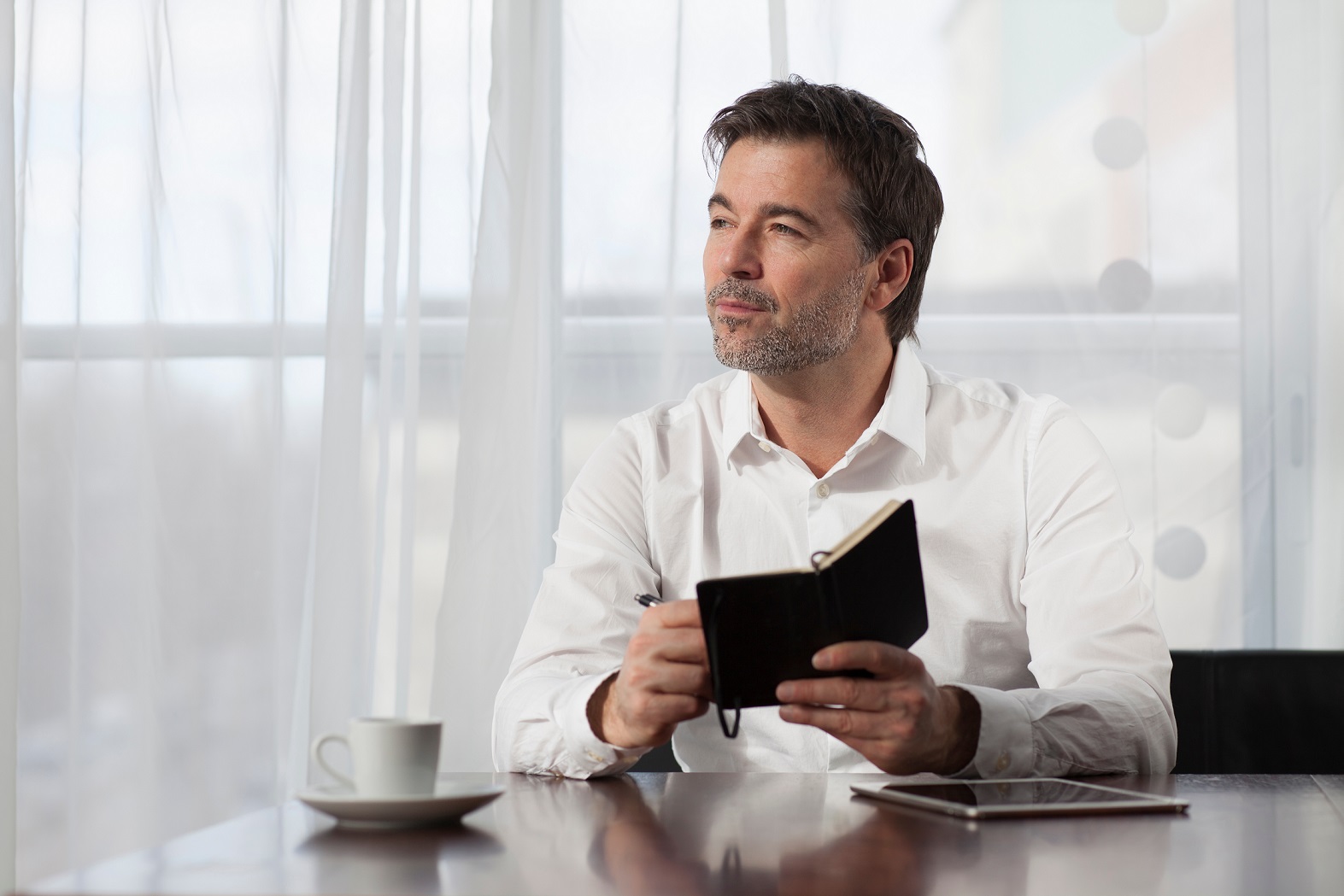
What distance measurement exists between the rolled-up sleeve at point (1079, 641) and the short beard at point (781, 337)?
0.95ft

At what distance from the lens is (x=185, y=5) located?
2.21 meters

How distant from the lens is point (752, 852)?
2.49 feet

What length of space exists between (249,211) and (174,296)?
0.20m

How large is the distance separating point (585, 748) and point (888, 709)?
30 centimetres

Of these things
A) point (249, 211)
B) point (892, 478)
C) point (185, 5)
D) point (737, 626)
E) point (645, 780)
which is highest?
point (185, 5)

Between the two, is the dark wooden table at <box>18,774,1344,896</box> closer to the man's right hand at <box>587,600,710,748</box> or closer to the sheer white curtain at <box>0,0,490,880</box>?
the man's right hand at <box>587,600,710,748</box>

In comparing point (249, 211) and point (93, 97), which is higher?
point (93, 97)

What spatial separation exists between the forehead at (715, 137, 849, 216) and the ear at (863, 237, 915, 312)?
0.13 m

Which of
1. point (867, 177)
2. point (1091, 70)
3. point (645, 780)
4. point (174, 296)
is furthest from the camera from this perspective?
point (174, 296)

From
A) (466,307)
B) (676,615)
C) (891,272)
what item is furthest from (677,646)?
(466,307)

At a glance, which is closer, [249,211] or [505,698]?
[505,698]

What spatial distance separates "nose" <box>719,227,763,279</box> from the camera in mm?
1597

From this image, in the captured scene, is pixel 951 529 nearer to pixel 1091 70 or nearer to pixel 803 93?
pixel 803 93

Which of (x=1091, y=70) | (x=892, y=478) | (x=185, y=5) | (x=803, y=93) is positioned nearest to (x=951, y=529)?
(x=892, y=478)
